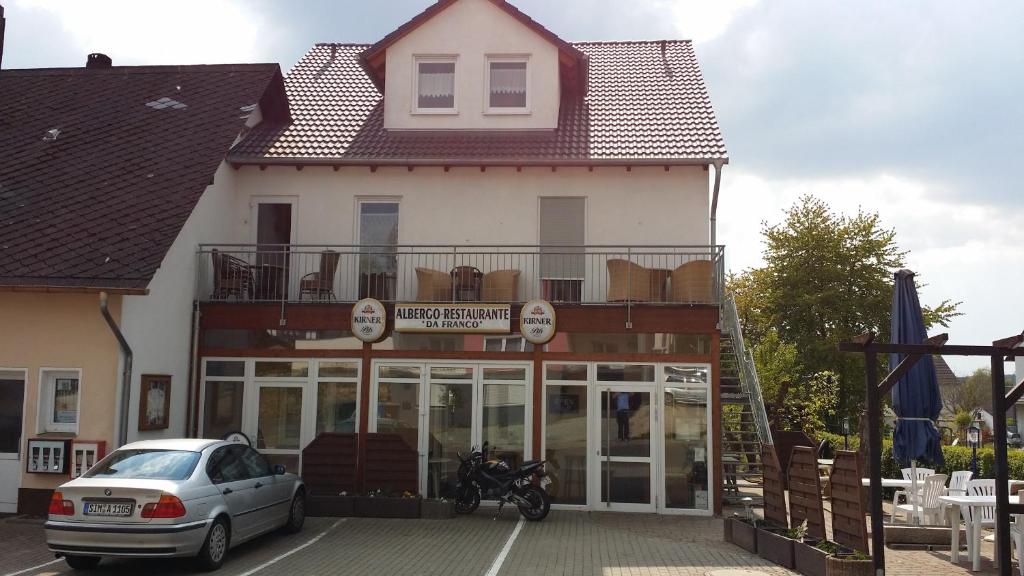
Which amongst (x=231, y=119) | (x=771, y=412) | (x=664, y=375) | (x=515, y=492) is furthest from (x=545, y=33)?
(x=771, y=412)

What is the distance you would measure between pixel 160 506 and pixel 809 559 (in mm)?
6887

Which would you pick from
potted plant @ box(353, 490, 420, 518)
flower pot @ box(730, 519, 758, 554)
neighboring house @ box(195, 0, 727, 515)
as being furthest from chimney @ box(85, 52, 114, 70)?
flower pot @ box(730, 519, 758, 554)

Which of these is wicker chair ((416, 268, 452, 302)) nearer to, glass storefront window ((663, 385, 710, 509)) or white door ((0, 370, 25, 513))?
glass storefront window ((663, 385, 710, 509))

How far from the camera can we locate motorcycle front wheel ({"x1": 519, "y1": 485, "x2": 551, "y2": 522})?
44.1ft

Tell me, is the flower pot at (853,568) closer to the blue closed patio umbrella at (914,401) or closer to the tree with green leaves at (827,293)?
the blue closed patio umbrella at (914,401)

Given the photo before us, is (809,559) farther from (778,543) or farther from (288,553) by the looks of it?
(288,553)

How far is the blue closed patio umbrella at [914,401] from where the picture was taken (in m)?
12.0

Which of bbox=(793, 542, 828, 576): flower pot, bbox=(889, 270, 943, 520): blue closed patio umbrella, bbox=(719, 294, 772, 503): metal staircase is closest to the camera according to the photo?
bbox=(793, 542, 828, 576): flower pot

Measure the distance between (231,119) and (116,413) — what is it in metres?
6.30

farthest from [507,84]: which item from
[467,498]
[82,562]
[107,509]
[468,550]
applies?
[82,562]

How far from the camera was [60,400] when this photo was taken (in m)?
13.3

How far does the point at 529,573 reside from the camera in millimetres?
9883

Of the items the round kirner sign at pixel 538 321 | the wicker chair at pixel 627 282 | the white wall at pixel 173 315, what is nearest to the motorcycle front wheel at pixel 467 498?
the round kirner sign at pixel 538 321

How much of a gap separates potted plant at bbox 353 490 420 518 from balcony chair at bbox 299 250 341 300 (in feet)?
12.5
